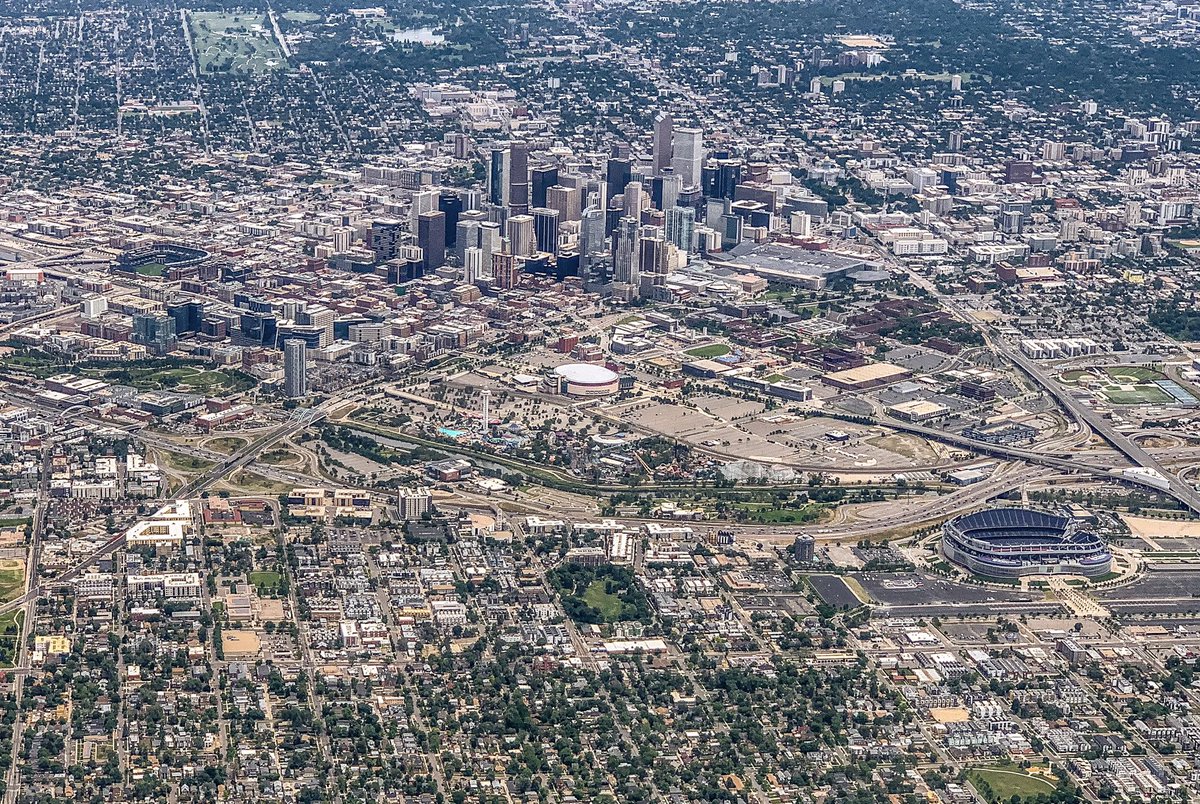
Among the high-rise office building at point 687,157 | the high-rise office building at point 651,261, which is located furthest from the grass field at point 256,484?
the high-rise office building at point 687,157

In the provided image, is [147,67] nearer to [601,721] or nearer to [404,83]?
[404,83]

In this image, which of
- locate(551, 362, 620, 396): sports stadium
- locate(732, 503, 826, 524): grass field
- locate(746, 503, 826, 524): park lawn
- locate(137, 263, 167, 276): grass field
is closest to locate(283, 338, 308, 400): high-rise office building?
locate(551, 362, 620, 396): sports stadium

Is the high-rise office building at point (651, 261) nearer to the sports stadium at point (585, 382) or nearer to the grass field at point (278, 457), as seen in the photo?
the sports stadium at point (585, 382)

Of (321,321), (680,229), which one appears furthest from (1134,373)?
(321,321)

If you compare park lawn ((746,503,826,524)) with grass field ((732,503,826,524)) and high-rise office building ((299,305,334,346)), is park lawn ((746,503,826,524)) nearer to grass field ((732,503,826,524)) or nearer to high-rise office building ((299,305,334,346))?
grass field ((732,503,826,524))

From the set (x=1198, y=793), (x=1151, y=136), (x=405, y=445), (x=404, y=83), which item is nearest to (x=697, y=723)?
Answer: (x=1198, y=793)

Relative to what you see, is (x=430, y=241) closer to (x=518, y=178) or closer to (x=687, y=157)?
(x=518, y=178)

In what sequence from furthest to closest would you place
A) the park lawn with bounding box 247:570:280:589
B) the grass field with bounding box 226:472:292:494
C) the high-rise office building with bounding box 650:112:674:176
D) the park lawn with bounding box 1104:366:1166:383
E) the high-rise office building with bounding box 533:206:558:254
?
the high-rise office building with bounding box 650:112:674:176 < the high-rise office building with bounding box 533:206:558:254 < the park lawn with bounding box 1104:366:1166:383 < the grass field with bounding box 226:472:292:494 < the park lawn with bounding box 247:570:280:589
